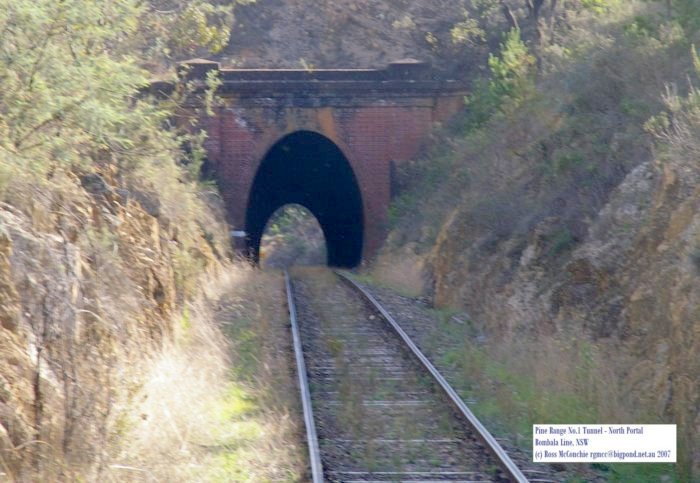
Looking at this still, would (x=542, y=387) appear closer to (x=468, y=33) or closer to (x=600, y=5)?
(x=600, y=5)

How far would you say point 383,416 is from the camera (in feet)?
31.6

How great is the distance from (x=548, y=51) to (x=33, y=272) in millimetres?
17590

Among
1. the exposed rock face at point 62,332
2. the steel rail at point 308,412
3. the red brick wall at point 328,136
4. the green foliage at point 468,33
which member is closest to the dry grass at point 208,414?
the steel rail at point 308,412

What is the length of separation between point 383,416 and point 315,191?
30.7m

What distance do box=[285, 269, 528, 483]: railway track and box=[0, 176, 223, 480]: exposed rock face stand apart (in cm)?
174

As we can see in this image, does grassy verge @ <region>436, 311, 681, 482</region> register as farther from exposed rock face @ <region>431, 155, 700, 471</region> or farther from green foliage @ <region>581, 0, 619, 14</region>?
green foliage @ <region>581, 0, 619, 14</region>

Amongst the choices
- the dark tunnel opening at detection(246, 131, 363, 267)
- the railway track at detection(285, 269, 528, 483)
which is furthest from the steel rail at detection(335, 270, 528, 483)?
the dark tunnel opening at detection(246, 131, 363, 267)

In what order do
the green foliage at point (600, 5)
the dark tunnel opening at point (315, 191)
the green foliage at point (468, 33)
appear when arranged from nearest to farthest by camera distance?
1. the green foliage at point (600, 5)
2. the green foliage at point (468, 33)
3. the dark tunnel opening at point (315, 191)

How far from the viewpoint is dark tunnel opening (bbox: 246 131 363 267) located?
111ft

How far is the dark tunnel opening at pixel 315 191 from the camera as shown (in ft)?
111

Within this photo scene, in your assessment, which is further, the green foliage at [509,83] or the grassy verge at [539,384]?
the green foliage at [509,83]

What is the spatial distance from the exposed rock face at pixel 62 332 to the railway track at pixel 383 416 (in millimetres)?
1741

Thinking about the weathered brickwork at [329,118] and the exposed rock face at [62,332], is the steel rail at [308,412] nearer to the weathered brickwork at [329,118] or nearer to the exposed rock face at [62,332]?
the exposed rock face at [62,332]

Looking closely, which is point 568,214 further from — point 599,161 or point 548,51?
point 548,51
